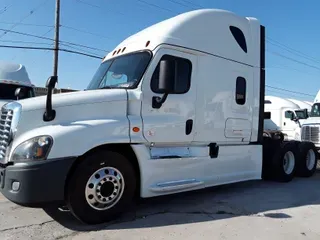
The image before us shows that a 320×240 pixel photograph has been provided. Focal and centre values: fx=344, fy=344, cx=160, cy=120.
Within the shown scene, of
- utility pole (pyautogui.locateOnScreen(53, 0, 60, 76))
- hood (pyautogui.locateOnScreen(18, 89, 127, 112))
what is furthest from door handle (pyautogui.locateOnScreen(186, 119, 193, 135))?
utility pole (pyautogui.locateOnScreen(53, 0, 60, 76))

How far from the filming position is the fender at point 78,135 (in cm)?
446

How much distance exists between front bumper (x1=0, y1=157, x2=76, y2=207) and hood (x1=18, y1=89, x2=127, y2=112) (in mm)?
801

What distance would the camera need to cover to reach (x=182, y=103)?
5.79 meters

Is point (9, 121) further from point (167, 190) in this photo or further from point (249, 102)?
point (249, 102)

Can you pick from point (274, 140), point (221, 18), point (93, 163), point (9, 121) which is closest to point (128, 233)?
point (93, 163)

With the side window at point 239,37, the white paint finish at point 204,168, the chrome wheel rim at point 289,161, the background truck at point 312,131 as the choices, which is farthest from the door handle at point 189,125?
the background truck at point 312,131

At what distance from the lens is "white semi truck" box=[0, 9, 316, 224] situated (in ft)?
14.7

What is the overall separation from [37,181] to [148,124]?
1.84 metres

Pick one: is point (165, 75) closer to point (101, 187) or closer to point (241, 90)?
point (101, 187)

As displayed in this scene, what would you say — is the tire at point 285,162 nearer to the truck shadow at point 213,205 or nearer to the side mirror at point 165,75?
the truck shadow at point 213,205

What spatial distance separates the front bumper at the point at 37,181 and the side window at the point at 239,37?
13.8ft

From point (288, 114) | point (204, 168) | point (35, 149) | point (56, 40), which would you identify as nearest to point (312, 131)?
point (204, 168)

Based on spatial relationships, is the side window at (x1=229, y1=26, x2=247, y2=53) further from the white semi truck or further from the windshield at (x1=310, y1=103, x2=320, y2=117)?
the windshield at (x1=310, y1=103, x2=320, y2=117)

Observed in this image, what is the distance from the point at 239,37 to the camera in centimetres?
702
